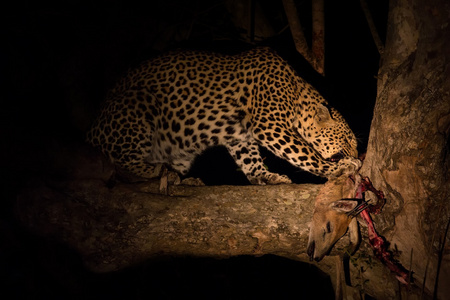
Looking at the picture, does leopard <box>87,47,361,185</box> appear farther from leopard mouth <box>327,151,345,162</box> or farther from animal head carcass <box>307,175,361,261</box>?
animal head carcass <box>307,175,361,261</box>

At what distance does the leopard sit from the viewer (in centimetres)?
469

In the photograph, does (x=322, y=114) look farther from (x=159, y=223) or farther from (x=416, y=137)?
(x=159, y=223)

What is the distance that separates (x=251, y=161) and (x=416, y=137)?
8.47 feet

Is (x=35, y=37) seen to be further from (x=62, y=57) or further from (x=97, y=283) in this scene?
(x=97, y=283)

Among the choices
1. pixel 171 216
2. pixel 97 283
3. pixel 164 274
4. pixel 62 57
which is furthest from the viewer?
pixel 62 57

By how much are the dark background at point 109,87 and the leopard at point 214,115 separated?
2.27 ft

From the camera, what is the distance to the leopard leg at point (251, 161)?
16.5 ft

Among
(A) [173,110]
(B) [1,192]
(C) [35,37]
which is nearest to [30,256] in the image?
(B) [1,192]

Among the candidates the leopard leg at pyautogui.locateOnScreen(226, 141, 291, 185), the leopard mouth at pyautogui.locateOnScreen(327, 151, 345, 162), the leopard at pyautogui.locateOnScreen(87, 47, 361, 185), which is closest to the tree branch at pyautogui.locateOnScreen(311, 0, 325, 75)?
the leopard at pyautogui.locateOnScreen(87, 47, 361, 185)

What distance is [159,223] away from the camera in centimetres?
326

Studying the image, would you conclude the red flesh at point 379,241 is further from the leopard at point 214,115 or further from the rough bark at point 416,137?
the leopard at point 214,115

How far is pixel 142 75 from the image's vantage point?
512 centimetres

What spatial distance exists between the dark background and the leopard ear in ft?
4.45

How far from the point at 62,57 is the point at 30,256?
382cm
